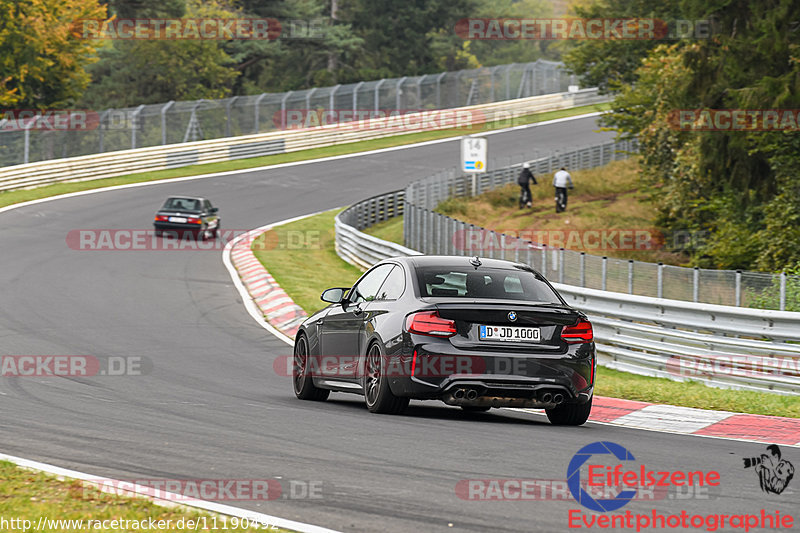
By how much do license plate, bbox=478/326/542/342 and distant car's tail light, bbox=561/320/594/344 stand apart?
0.85ft

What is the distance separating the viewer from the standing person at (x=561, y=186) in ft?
133

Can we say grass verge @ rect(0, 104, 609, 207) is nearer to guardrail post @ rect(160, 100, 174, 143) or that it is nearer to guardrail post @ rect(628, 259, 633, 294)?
guardrail post @ rect(160, 100, 174, 143)

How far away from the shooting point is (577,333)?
9688 mm

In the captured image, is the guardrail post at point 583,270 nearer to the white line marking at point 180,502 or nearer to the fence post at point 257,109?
the white line marking at point 180,502

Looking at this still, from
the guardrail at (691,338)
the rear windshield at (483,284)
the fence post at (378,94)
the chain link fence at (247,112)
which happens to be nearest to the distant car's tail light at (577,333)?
the rear windshield at (483,284)

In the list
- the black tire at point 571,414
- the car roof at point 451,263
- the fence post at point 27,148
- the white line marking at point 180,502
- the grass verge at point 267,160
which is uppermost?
the car roof at point 451,263

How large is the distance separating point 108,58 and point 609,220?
140ft

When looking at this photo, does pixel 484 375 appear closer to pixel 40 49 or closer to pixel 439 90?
pixel 40 49

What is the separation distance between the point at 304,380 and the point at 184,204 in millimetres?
22998

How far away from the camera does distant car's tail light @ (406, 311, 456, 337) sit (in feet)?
31.0

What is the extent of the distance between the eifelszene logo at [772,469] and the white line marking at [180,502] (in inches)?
114

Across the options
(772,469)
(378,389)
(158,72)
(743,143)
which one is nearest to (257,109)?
(158,72)

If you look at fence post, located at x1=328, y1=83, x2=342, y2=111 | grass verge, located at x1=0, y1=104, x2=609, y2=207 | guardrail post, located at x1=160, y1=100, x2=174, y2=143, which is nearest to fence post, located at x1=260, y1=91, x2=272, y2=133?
grass verge, located at x1=0, y1=104, x2=609, y2=207

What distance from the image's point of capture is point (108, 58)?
237 feet
